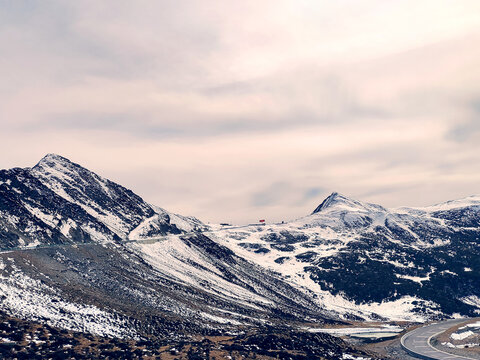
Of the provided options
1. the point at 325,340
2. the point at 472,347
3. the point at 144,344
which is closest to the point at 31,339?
the point at 144,344

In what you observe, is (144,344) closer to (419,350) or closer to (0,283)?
(0,283)

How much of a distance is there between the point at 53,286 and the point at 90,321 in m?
30.8

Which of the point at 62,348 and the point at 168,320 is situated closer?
the point at 62,348

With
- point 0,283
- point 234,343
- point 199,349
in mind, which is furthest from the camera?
point 0,283

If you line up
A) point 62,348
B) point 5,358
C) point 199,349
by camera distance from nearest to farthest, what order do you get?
point 5,358
point 62,348
point 199,349

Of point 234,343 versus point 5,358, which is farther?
point 234,343

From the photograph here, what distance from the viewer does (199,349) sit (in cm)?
14088

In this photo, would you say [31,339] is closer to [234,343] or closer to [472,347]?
[234,343]

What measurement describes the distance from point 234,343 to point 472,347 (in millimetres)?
85059

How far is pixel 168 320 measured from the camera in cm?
18075

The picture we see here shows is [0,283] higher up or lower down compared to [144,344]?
higher up

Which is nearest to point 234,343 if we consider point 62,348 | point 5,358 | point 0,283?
point 62,348

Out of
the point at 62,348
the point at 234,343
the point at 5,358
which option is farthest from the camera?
the point at 234,343

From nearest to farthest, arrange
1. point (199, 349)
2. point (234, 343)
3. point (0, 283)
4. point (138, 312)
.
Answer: point (199, 349), point (234, 343), point (0, 283), point (138, 312)
